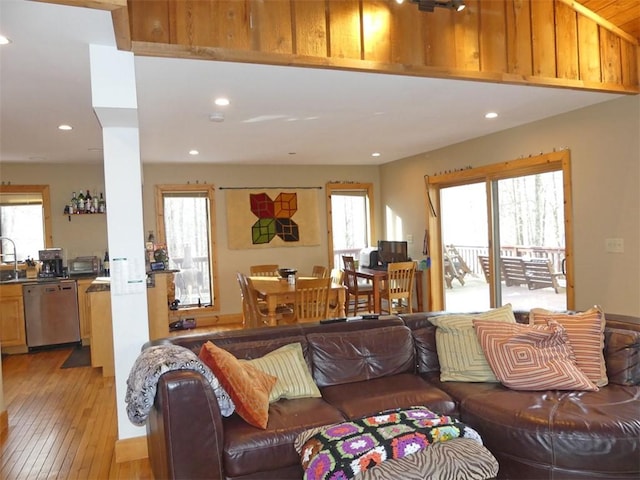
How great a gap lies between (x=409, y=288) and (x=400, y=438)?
416 centimetres

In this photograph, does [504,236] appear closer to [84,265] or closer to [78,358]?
[78,358]

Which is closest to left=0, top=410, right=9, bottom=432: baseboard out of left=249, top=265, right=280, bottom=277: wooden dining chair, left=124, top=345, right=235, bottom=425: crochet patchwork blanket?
left=124, top=345, right=235, bottom=425: crochet patchwork blanket

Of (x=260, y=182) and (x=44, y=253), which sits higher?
(x=260, y=182)

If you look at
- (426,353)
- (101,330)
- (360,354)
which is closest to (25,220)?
(101,330)

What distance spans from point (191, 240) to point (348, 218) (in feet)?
8.35

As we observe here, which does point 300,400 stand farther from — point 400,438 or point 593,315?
point 593,315

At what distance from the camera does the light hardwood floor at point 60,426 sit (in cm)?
264

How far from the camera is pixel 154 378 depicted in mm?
2105

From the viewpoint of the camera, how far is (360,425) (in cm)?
202

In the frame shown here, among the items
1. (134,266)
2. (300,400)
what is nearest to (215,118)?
(134,266)

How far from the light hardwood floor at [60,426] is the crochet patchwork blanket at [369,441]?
4.14 feet

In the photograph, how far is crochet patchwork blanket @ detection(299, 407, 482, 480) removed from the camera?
1.76 metres

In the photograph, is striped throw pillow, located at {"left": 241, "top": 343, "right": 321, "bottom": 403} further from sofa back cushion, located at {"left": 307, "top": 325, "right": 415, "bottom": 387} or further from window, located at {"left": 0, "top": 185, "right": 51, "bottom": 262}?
window, located at {"left": 0, "top": 185, "right": 51, "bottom": 262}

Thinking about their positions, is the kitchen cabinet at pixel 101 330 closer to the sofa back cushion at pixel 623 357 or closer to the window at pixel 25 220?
the window at pixel 25 220
